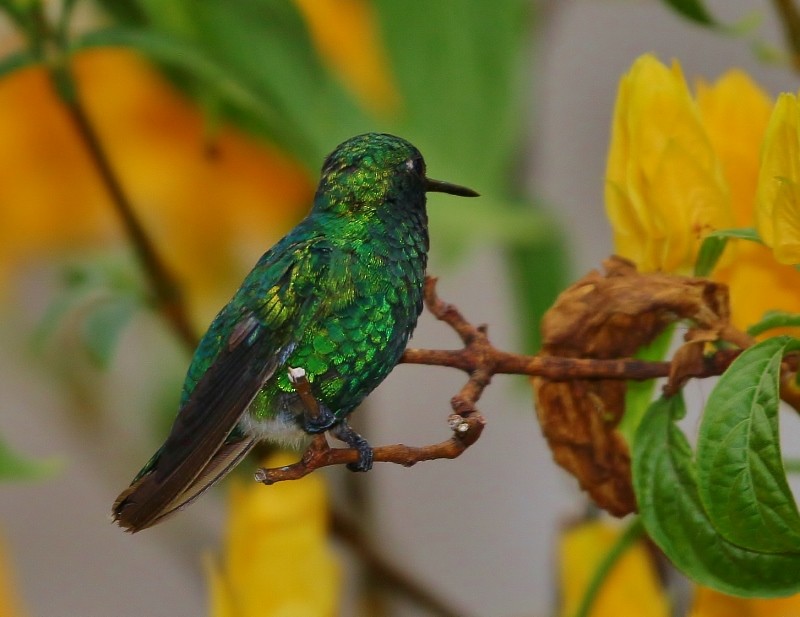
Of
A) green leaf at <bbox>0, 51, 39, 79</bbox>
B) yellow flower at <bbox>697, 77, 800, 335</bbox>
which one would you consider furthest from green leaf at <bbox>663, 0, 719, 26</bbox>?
green leaf at <bbox>0, 51, 39, 79</bbox>

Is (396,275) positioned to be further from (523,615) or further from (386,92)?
(523,615)

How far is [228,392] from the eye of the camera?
0.24 metres

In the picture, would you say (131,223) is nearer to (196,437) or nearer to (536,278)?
(196,437)

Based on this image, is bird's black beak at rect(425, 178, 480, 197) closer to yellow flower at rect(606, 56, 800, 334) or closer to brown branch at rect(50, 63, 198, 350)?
yellow flower at rect(606, 56, 800, 334)

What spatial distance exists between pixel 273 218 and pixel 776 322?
0.42 meters

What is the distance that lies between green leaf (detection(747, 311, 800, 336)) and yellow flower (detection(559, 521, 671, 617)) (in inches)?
5.7

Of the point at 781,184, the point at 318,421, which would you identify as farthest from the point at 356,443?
the point at 781,184

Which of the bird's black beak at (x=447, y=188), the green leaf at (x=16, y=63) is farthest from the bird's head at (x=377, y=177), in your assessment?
the green leaf at (x=16, y=63)

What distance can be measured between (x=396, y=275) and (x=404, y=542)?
3.09 feet

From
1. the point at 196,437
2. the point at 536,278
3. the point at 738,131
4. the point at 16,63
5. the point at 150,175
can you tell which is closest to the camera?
the point at 196,437

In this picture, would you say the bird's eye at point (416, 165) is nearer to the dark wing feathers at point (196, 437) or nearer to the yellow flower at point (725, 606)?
the dark wing feathers at point (196, 437)

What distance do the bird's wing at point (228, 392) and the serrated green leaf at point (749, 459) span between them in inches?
4.0

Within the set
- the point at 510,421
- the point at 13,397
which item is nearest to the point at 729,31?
the point at 510,421

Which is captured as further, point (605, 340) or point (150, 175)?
point (150, 175)
